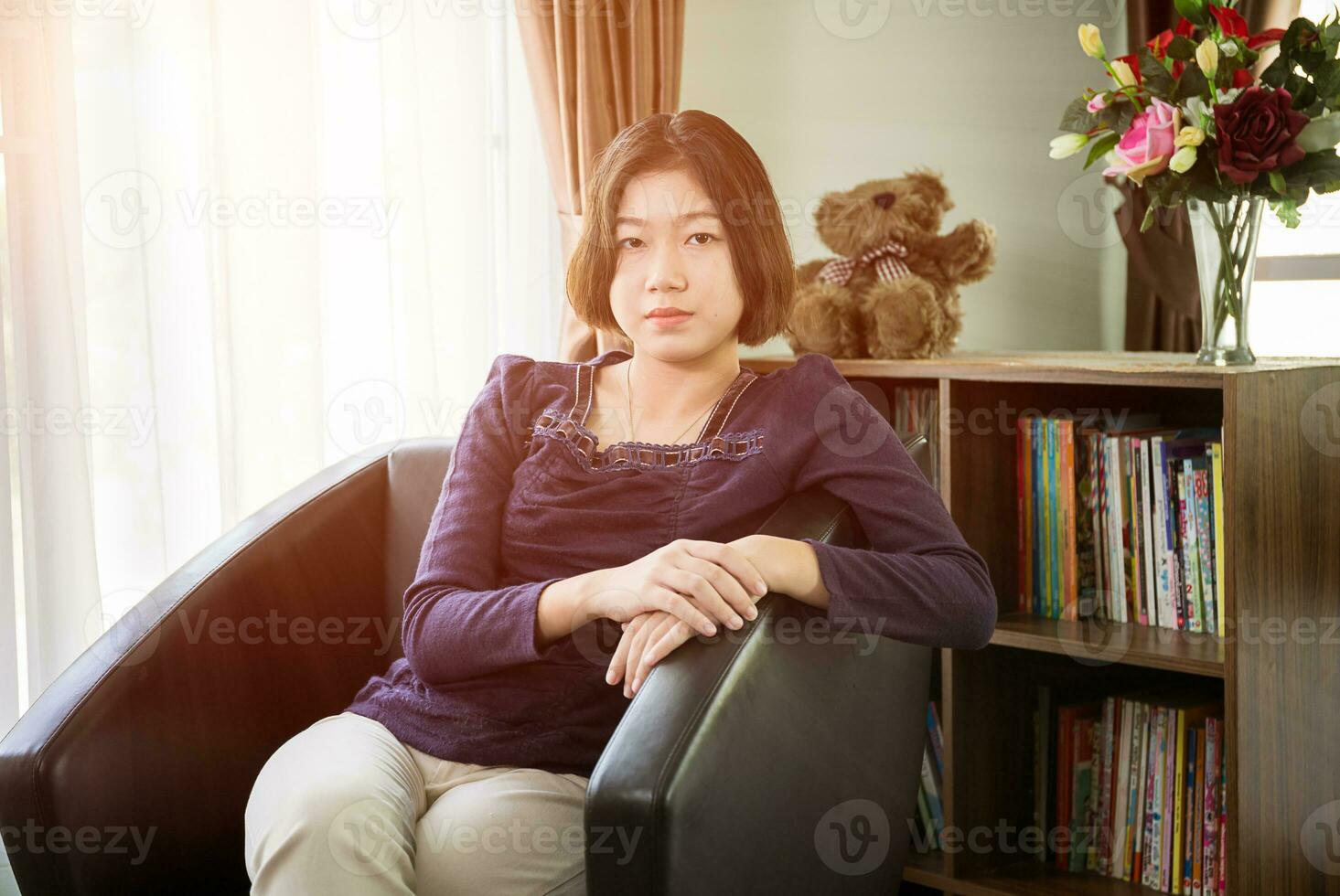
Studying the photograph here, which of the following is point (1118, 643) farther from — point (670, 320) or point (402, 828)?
point (402, 828)

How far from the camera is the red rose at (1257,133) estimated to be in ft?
5.41

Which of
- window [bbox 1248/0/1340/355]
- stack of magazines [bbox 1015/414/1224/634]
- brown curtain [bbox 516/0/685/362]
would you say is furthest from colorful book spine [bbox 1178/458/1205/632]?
brown curtain [bbox 516/0/685/362]

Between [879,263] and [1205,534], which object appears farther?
[879,263]

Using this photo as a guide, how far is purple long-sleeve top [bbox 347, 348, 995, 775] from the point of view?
1.31 meters

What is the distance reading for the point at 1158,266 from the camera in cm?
254

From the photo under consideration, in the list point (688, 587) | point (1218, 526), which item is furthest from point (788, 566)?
point (1218, 526)

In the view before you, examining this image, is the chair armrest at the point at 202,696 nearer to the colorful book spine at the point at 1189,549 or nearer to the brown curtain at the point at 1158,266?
the colorful book spine at the point at 1189,549

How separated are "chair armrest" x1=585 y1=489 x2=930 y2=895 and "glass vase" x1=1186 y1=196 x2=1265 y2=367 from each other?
0.69 m

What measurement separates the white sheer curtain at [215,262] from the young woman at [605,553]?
609 millimetres

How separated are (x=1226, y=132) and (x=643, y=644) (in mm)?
1077

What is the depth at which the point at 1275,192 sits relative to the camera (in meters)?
1.72

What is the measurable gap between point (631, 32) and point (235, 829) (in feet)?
5.02

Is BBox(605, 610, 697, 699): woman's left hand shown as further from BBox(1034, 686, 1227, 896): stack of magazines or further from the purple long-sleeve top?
BBox(1034, 686, 1227, 896): stack of magazines

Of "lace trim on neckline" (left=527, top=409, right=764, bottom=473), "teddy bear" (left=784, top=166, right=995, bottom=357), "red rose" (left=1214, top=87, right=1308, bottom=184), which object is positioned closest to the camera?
"lace trim on neckline" (left=527, top=409, right=764, bottom=473)
